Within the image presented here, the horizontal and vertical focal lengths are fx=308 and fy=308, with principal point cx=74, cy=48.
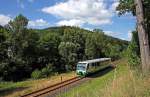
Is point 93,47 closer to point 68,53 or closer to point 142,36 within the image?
point 68,53

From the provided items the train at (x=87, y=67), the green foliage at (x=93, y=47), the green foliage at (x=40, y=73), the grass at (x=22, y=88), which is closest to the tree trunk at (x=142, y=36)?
the grass at (x=22, y=88)

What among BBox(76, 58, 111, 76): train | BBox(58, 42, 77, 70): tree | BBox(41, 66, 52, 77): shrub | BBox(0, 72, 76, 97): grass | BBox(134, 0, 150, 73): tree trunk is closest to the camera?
BBox(134, 0, 150, 73): tree trunk

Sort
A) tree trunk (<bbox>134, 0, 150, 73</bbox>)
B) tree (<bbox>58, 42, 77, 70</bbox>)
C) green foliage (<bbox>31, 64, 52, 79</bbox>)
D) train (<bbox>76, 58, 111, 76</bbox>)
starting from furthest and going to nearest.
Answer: tree (<bbox>58, 42, 77, 70</bbox>), green foliage (<bbox>31, 64, 52, 79</bbox>), train (<bbox>76, 58, 111, 76</bbox>), tree trunk (<bbox>134, 0, 150, 73</bbox>)

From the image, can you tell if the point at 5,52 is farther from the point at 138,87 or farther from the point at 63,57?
the point at 138,87

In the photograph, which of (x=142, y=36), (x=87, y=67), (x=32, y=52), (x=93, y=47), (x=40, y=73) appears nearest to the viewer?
(x=142, y=36)

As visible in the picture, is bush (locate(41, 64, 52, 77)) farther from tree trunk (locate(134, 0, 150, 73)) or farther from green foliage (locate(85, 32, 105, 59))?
tree trunk (locate(134, 0, 150, 73))

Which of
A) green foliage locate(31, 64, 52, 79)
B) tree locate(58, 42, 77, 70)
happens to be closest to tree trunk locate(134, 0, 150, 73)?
green foliage locate(31, 64, 52, 79)

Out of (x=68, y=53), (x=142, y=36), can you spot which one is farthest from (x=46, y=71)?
(x=142, y=36)

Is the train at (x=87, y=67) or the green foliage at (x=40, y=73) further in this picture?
the green foliage at (x=40, y=73)

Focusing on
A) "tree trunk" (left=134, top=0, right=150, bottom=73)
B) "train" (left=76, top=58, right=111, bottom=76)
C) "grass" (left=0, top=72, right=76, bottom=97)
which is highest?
"tree trunk" (left=134, top=0, right=150, bottom=73)

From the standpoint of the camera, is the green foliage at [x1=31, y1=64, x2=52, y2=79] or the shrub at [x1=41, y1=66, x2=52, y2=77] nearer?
the green foliage at [x1=31, y1=64, x2=52, y2=79]

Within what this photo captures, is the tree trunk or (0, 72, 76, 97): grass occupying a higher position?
the tree trunk

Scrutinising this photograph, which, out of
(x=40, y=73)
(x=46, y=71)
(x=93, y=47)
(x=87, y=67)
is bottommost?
(x=40, y=73)

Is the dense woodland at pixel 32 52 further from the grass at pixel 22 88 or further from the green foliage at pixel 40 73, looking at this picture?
the grass at pixel 22 88
